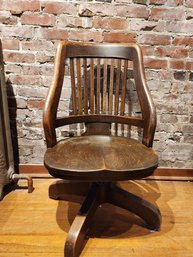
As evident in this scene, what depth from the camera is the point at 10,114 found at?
159 cm

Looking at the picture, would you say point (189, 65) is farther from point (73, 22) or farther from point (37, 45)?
point (37, 45)

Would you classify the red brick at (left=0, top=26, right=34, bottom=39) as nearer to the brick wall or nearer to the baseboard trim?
the brick wall

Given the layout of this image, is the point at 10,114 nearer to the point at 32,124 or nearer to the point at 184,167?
the point at 32,124

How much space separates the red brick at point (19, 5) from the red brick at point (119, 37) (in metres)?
0.42

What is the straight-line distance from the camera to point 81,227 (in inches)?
40.9

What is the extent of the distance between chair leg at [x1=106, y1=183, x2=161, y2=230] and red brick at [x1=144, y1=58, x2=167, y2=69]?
754 mm

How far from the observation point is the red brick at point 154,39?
1.46 m

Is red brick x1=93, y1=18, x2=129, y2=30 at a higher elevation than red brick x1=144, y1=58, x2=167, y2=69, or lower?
higher

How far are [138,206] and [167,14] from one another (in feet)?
3.48

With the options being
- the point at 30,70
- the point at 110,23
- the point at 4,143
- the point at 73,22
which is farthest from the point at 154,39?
the point at 4,143

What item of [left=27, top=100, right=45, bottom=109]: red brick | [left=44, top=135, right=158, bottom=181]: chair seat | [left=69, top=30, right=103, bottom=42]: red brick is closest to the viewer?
[left=44, top=135, right=158, bottom=181]: chair seat

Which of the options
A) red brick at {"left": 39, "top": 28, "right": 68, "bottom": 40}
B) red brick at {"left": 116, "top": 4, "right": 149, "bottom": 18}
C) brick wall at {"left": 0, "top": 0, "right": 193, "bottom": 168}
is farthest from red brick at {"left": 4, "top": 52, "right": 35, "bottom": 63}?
red brick at {"left": 116, "top": 4, "right": 149, "bottom": 18}

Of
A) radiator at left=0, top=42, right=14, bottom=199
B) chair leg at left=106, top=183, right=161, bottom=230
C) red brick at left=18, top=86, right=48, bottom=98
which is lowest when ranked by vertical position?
chair leg at left=106, top=183, right=161, bottom=230

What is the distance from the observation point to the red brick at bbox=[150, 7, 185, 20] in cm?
142
